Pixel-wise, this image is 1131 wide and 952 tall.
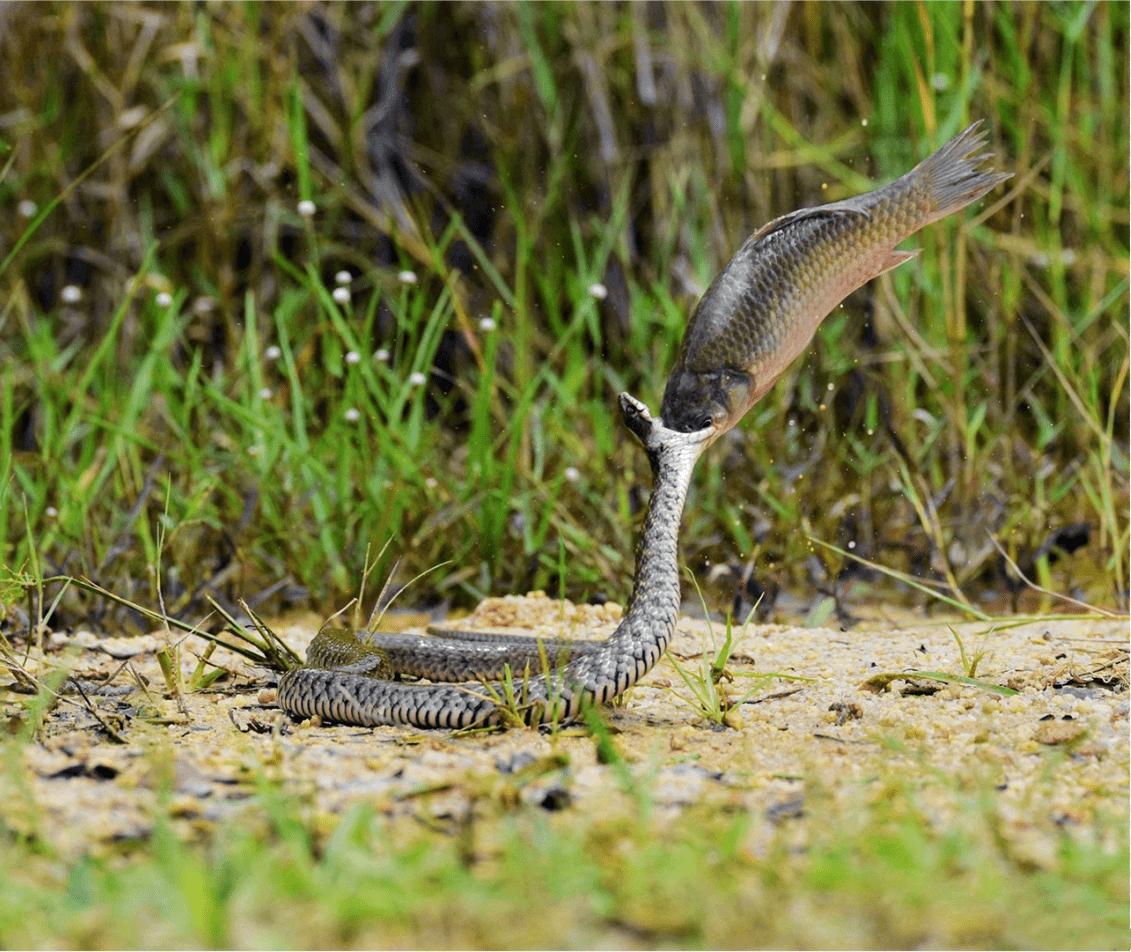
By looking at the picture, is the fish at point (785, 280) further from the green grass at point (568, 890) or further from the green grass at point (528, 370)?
the green grass at point (568, 890)

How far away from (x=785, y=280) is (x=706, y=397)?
35 centimetres

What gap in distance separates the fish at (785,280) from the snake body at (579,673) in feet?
0.34

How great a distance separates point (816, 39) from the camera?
22.0ft

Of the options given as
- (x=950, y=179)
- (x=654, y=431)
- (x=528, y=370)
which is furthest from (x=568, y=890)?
(x=528, y=370)

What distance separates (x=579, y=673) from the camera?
291 centimetres

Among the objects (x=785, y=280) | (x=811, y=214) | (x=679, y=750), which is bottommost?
(x=679, y=750)

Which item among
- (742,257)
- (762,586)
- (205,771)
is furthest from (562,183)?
(205,771)

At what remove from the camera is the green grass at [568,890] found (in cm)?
172

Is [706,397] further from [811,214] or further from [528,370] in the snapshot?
[528,370]

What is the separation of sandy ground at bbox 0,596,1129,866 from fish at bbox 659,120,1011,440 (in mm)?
744

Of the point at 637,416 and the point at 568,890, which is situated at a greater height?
the point at 637,416

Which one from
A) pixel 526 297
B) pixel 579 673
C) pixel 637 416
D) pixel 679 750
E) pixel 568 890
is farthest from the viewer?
pixel 526 297

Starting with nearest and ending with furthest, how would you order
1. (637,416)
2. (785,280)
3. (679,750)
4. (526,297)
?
(679,750), (785,280), (637,416), (526,297)

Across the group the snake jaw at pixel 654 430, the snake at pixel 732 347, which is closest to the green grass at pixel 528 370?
the snake at pixel 732 347
